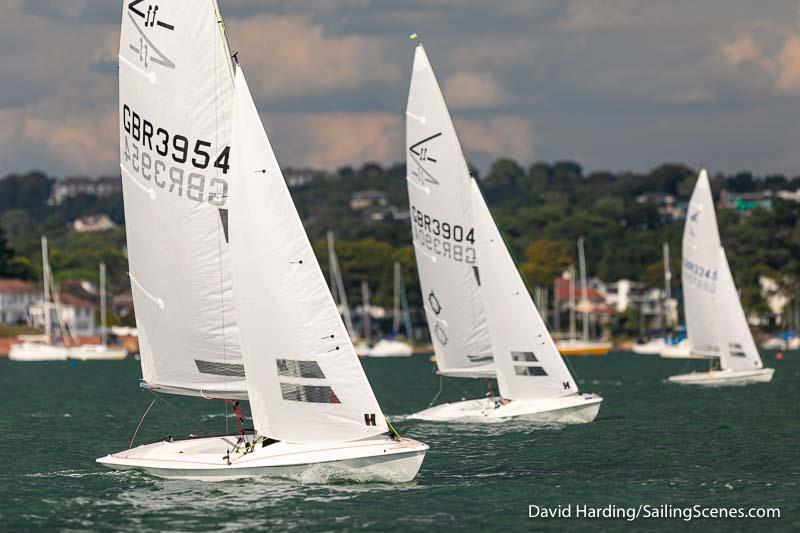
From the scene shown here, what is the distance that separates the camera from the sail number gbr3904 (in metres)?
38.1

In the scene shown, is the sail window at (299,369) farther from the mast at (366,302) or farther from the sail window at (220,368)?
the mast at (366,302)

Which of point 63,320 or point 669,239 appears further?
point 669,239

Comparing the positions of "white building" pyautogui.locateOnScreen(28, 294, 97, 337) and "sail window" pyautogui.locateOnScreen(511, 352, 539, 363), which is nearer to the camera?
"sail window" pyautogui.locateOnScreen(511, 352, 539, 363)

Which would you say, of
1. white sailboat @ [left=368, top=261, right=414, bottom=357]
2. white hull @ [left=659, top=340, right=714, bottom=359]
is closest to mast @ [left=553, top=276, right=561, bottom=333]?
white sailboat @ [left=368, top=261, right=414, bottom=357]

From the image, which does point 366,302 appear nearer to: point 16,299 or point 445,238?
point 16,299

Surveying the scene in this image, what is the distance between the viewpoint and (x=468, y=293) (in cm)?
3831

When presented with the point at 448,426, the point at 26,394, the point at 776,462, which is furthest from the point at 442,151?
the point at 26,394

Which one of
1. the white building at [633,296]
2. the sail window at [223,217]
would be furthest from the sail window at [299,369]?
the white building at [633,296]

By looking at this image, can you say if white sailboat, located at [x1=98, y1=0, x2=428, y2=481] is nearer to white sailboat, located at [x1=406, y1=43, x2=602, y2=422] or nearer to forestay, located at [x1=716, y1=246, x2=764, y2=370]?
white sailboat, located at [x1=406, y1=43, x2=602, y2=422]

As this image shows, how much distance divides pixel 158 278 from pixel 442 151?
14.5 m

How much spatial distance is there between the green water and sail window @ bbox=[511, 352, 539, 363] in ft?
5.86

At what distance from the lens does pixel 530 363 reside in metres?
35.9

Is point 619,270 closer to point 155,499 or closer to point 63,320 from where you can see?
point 63,320

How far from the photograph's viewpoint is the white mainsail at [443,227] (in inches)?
1479
